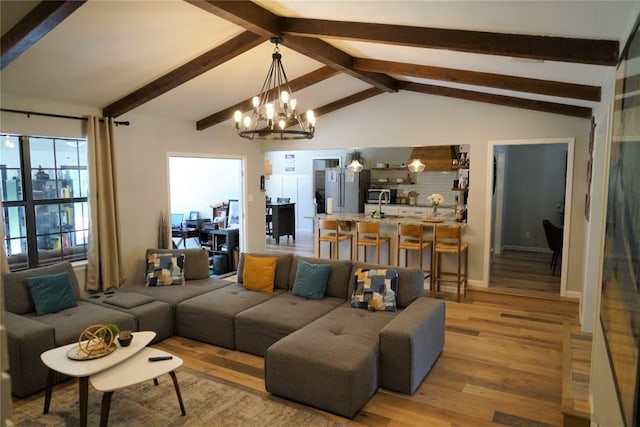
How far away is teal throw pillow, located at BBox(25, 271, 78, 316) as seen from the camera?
403 cm

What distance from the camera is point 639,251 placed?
43.8 inches

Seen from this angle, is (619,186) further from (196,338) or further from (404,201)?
(404,201)

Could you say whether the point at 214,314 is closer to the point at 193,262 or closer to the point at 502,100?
the point at 193,262

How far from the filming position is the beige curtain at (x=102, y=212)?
4910mm

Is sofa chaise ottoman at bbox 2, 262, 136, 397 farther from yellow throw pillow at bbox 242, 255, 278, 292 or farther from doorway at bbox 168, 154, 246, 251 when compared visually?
doorway at bbox 168, 154, 246, 251

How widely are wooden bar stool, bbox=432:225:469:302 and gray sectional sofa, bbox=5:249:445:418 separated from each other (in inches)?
65.9

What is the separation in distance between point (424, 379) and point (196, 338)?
7.73 ft

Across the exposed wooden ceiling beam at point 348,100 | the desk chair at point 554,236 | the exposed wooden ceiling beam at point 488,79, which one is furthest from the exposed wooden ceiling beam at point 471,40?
the desk chair at point 554,236

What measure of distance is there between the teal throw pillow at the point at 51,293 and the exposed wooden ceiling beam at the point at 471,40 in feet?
10.9

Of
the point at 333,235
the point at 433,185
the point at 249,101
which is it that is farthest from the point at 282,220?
the point at 249,101

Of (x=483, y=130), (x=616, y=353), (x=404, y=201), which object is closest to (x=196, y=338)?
(x=616, y=353)

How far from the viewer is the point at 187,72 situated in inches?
174

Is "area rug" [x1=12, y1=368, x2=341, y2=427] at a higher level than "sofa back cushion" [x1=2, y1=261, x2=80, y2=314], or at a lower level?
lower

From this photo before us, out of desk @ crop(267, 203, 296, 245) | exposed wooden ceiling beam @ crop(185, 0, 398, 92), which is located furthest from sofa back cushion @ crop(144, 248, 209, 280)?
desk @ crop(267, 203, 296, 245)
